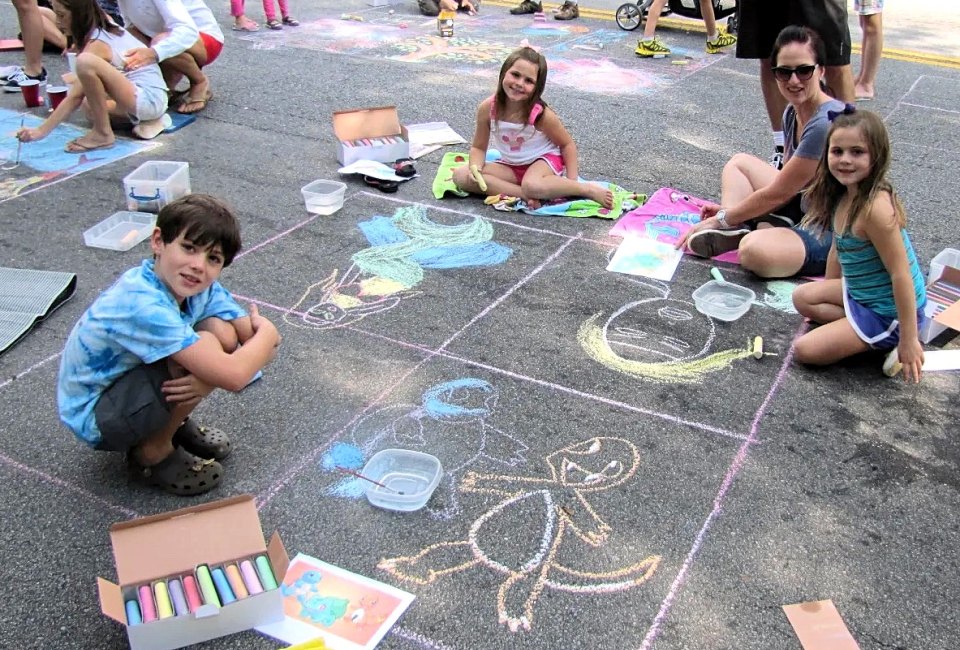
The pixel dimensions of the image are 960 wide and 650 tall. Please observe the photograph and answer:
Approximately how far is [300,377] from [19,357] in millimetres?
1043

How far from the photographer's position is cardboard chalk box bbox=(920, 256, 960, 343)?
313 centimetres

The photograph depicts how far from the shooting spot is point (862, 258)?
2.95 m

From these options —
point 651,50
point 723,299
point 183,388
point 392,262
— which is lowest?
point 723,299

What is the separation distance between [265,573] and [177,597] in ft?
0.65

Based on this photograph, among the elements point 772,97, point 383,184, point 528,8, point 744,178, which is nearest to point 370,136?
point 383,184

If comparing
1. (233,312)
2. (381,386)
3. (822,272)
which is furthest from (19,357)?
(822,272)

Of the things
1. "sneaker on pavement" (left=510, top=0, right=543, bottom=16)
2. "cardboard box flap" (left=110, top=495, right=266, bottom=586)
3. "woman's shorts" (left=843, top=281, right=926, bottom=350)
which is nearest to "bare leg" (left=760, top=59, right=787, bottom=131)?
"woman's shorts" (left=843, top=281, right=926, bottom=350)

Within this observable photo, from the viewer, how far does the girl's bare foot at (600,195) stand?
4.29 meters

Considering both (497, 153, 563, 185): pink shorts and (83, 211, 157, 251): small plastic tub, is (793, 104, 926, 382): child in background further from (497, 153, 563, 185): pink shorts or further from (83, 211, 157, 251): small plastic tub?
(83, 211, 157, 251): small plastic tub

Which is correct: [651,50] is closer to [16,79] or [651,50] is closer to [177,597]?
[16,79]

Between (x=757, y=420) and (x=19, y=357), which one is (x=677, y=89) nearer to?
(x=757, y=420)

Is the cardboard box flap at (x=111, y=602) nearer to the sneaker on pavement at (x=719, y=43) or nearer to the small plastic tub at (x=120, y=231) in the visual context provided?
the small plastic tub at (x=120, y=231)

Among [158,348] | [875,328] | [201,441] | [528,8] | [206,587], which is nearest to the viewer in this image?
[206,587]

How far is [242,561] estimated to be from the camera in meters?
1.99
